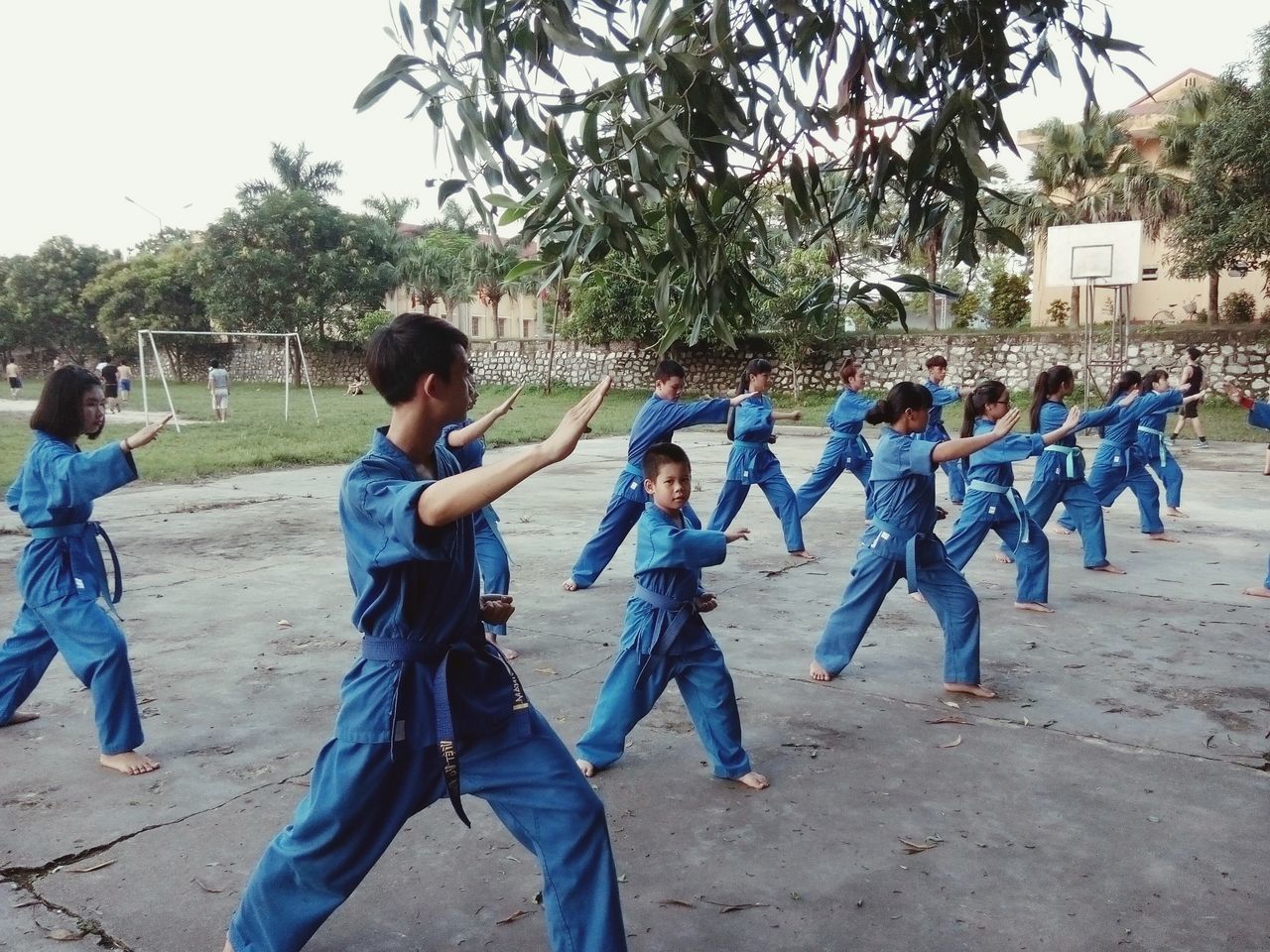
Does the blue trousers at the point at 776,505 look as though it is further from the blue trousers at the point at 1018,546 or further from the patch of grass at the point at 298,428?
the patch of grass at the point at 298,428

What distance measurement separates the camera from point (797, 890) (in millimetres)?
2799

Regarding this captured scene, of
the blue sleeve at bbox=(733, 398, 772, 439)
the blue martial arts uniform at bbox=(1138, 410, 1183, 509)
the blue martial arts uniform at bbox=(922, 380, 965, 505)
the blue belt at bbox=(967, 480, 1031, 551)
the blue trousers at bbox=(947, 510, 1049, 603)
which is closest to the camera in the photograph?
the blue trousers at bbox=(947, 510, 1049, 603)

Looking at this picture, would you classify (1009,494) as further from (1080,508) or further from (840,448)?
(840,448)

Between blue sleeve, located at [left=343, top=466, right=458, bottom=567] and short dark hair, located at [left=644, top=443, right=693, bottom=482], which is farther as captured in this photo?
short dark hair, located at [left=644, top=443, right=693, bottom=482]

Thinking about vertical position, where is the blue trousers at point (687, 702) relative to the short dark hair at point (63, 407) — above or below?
below

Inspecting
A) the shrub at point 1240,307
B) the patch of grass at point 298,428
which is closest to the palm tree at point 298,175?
the patch of grass at point 298,428

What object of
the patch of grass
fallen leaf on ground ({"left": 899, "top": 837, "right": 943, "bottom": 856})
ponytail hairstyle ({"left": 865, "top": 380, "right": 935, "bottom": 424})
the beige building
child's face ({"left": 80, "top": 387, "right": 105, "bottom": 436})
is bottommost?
fallen leaf on ground ({"left": 899, "top": 837, "right": 943, "bottom": 856})

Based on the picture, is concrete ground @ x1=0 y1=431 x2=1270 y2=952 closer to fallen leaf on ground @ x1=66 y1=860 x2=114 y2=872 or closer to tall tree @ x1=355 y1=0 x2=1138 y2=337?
fallen leaf on ground @ x1=66 y1=860 x2=114 y2=872

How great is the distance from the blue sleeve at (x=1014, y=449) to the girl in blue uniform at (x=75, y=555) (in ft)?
14.2

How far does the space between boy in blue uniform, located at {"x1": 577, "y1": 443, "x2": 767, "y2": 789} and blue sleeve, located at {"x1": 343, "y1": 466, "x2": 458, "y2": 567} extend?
1.45 metres

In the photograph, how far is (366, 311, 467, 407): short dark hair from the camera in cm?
208

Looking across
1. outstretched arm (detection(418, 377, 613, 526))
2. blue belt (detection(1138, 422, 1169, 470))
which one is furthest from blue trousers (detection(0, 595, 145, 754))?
blue belt (detection(1138, 422, 1169, 470))

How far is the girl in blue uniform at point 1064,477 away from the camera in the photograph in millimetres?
6912

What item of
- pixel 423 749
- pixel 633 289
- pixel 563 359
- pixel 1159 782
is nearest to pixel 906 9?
pixel 423 749
